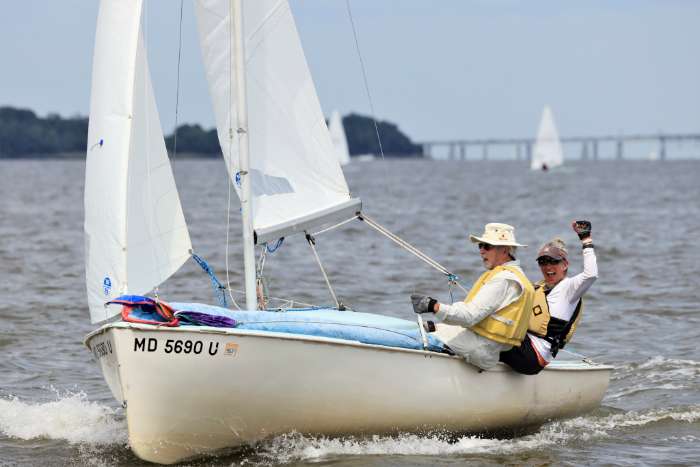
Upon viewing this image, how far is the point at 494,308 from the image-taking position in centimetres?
781

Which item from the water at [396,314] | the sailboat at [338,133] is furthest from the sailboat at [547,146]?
the water at [396,314]

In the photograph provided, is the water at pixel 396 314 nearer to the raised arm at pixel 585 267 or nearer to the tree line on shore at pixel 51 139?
the raised arm at pixel 585 267

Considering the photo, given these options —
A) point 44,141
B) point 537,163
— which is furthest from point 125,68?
point 44,141

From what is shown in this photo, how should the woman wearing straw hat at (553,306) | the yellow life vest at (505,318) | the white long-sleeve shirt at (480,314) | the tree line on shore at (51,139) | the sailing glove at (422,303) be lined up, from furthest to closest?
the tree line on shore at (51,139) → the woman wearing straw hat at (553,306) → the yellow life vest at (505,318) → the white long-sleeve shirt at (480,314) → the sailing glove at (422,303)

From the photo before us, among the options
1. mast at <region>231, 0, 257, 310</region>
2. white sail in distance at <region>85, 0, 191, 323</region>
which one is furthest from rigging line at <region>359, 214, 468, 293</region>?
white sail in distance at <region>85, 0, 191, 323</region>

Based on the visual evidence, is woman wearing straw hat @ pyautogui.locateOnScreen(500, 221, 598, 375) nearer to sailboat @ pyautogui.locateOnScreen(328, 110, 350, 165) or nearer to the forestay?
the forestay

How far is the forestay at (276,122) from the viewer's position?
8.64 m

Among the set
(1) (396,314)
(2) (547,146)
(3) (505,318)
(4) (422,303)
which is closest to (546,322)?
(3) (505,318)

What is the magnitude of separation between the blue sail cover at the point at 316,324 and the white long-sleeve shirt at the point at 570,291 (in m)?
1.00

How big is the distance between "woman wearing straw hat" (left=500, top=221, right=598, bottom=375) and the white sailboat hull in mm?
179

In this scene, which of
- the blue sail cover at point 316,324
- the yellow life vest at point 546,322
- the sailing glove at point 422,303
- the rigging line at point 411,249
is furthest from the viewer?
the rigging line at point 411,249

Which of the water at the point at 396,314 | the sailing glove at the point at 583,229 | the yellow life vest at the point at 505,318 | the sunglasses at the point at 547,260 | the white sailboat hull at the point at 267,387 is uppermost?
the sailing glove at the point at 583,229

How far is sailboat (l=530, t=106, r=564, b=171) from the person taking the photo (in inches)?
3297

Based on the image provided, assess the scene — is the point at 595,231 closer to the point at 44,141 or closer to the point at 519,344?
the point at 519,344
